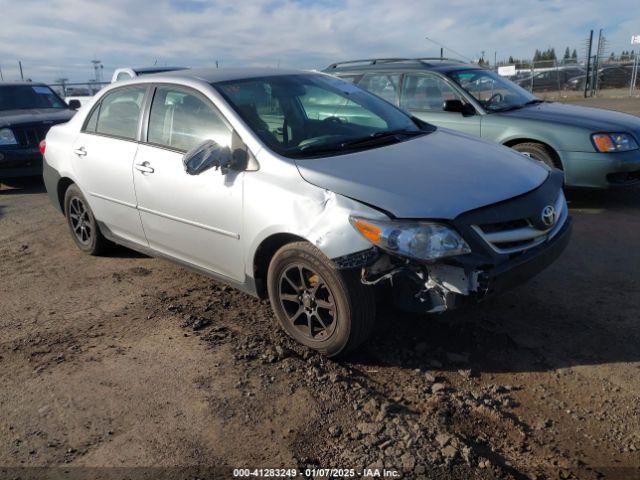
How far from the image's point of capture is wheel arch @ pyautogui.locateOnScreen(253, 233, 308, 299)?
11.0ft

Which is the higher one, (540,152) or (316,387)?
(540,152)

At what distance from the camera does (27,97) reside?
1005 cm

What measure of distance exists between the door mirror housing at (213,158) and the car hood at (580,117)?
4.03 meters

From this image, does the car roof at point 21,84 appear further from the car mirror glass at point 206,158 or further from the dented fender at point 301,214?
the dented fender at point 301,214

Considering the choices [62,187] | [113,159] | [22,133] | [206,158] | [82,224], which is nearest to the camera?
[206,158]

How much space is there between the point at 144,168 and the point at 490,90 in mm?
4572

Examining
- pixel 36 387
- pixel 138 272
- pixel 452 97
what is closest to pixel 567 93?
pixel 452 97

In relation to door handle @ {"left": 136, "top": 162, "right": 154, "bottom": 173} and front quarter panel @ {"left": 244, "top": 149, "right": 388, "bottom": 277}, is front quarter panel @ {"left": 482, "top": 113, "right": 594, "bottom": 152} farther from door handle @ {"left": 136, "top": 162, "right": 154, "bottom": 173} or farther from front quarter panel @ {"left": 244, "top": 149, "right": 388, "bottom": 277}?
door handle @ {"left": 136, "top": 162, "right": 154, "bottom": 173}

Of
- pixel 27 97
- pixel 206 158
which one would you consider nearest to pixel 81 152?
pixel 206 158

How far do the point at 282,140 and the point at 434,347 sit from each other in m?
1.65

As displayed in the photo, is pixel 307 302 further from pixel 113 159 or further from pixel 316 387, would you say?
pixel 113 159

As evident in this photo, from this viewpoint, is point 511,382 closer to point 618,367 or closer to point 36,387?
point 618,367

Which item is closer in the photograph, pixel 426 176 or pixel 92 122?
pixel 426 176

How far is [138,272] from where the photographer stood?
5016 mm
